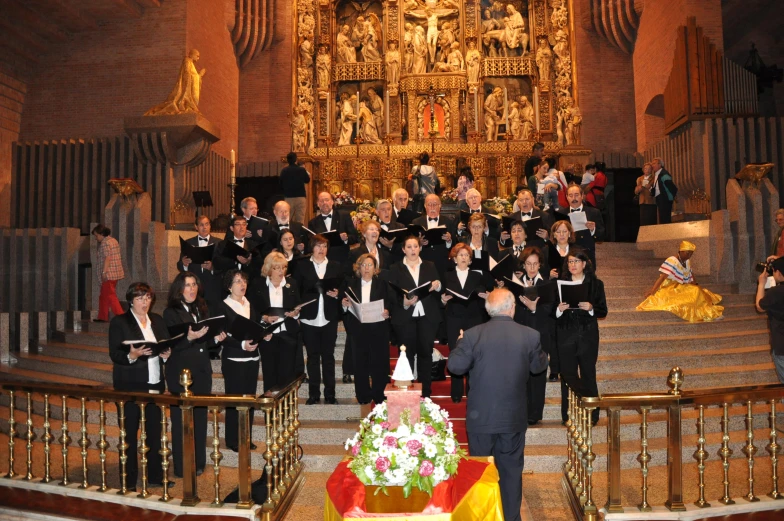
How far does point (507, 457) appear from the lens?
188 inches

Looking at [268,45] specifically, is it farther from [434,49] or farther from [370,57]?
[434,49]

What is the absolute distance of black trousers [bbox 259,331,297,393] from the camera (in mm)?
6586

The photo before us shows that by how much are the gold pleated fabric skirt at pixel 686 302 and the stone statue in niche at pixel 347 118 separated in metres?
9.65

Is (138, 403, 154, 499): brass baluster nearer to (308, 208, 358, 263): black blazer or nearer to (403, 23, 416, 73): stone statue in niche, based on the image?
(308, 208, 358, 263): black blazer

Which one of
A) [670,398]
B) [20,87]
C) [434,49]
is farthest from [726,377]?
[20,87]

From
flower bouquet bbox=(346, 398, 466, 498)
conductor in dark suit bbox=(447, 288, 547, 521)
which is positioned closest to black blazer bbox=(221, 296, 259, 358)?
conductor in dark suit bbox=(447, 288, 547, 521)

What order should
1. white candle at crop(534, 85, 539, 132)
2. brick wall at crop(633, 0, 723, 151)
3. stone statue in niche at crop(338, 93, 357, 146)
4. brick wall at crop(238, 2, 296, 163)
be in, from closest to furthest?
brick wall at crop(633, 0, 723, 151) → white candle at crop(534, 85, 539, 132) → stone statue in niche at crop(338, 93, 357, 146) → brick wall at crop(238, 2, 296, 163)

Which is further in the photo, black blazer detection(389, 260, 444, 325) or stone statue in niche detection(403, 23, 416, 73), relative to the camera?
stone statue in niche detection(403, 23, 416, 73)

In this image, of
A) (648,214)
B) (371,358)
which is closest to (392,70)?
(648,214)

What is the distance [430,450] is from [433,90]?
14477mm

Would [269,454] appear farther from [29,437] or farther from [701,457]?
[701,457]

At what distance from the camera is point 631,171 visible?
55.2ft

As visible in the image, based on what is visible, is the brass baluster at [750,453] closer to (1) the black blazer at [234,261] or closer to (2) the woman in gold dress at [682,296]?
(2) the woman in gold dress at [682,296]

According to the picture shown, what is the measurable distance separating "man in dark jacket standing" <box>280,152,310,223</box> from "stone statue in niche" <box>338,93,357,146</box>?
6545 mm
